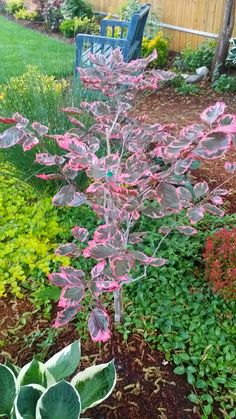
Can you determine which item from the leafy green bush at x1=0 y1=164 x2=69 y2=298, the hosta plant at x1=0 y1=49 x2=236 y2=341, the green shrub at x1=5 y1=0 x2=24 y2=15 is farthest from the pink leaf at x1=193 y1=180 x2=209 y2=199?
the green shrub at x1=5 y1=0 x2=24 y2=15

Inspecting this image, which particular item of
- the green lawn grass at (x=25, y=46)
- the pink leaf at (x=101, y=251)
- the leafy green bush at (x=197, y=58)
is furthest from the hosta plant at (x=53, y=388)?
the leafy green bush at (x=197, y=58)

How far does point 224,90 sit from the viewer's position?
526 centimetres

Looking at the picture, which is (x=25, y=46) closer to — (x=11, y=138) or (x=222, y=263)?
(x=222, y=263)

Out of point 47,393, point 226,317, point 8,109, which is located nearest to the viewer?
point 47,393

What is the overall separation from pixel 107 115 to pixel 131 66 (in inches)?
8.6

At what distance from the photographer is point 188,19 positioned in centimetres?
654

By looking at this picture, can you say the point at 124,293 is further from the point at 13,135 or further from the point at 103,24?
the point at 103,24

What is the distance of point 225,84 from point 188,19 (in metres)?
1.88

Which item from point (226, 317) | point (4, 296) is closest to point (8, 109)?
point (4, 296)

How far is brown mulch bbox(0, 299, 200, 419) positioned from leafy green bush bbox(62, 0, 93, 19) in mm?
7348

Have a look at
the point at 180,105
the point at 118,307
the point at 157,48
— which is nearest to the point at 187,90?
the point at 180,105

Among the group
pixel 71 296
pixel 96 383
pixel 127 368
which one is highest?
pixel 71 296

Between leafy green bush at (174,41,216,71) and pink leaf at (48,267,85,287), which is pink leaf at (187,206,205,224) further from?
leafy green bush at (174,41,216,71)

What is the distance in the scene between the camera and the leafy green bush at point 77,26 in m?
7.55
